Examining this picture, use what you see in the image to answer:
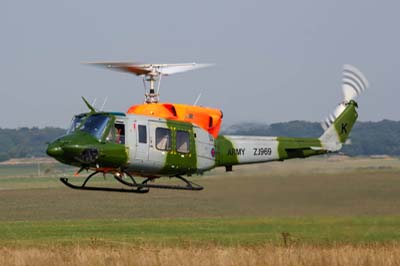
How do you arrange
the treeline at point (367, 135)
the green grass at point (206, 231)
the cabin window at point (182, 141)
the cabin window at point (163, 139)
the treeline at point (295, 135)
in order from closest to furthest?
the cabin window at point (163, 139), the cabin window at point (182, 141), the green grass at point (206, 231), the treeline at point (295, 135), the treeline at point (367, 135)

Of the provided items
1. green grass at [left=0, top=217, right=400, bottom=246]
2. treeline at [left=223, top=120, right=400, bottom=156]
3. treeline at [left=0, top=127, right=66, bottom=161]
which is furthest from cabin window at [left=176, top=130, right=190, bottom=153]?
treeline at [left=0, top=127, right=66, bottom=161]

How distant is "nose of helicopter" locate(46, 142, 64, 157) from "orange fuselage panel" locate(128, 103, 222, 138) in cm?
237

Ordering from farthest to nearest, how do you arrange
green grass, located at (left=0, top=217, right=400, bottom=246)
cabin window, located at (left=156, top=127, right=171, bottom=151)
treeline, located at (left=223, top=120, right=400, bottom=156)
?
A: treeline, located at (left=223, top=120, right=400, bottom=156)
green grass, located at (left=0, top=217, right=400, bottom=246)
cabin window, located at (left=156, top=127, right=171, bottom=151)

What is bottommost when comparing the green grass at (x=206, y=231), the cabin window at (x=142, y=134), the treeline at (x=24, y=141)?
→ the treeline at (x=24, y=141)

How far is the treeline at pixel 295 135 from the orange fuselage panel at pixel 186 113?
1.85 m

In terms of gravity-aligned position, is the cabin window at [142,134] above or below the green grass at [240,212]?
above

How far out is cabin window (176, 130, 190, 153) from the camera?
2458cm

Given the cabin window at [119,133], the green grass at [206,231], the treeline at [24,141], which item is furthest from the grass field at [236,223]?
the treeline at [24,141]

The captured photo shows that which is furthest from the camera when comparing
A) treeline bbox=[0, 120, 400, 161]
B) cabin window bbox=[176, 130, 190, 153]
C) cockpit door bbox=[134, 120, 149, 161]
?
treeline bbox=[0, 120, 400, 161]

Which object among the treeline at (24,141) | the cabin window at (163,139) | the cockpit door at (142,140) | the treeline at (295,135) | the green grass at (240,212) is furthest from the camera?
the treeline at (24,141)

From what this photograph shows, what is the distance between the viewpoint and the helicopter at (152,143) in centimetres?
2341

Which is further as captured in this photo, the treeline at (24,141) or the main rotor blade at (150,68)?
the treeline at (24,141)

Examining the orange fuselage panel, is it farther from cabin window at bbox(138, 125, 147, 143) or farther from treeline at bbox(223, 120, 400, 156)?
treeline at bbox(223, 120, 400, 156)

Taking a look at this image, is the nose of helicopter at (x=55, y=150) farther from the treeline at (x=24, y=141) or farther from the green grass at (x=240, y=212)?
the treeline at (x=24, y=141)
